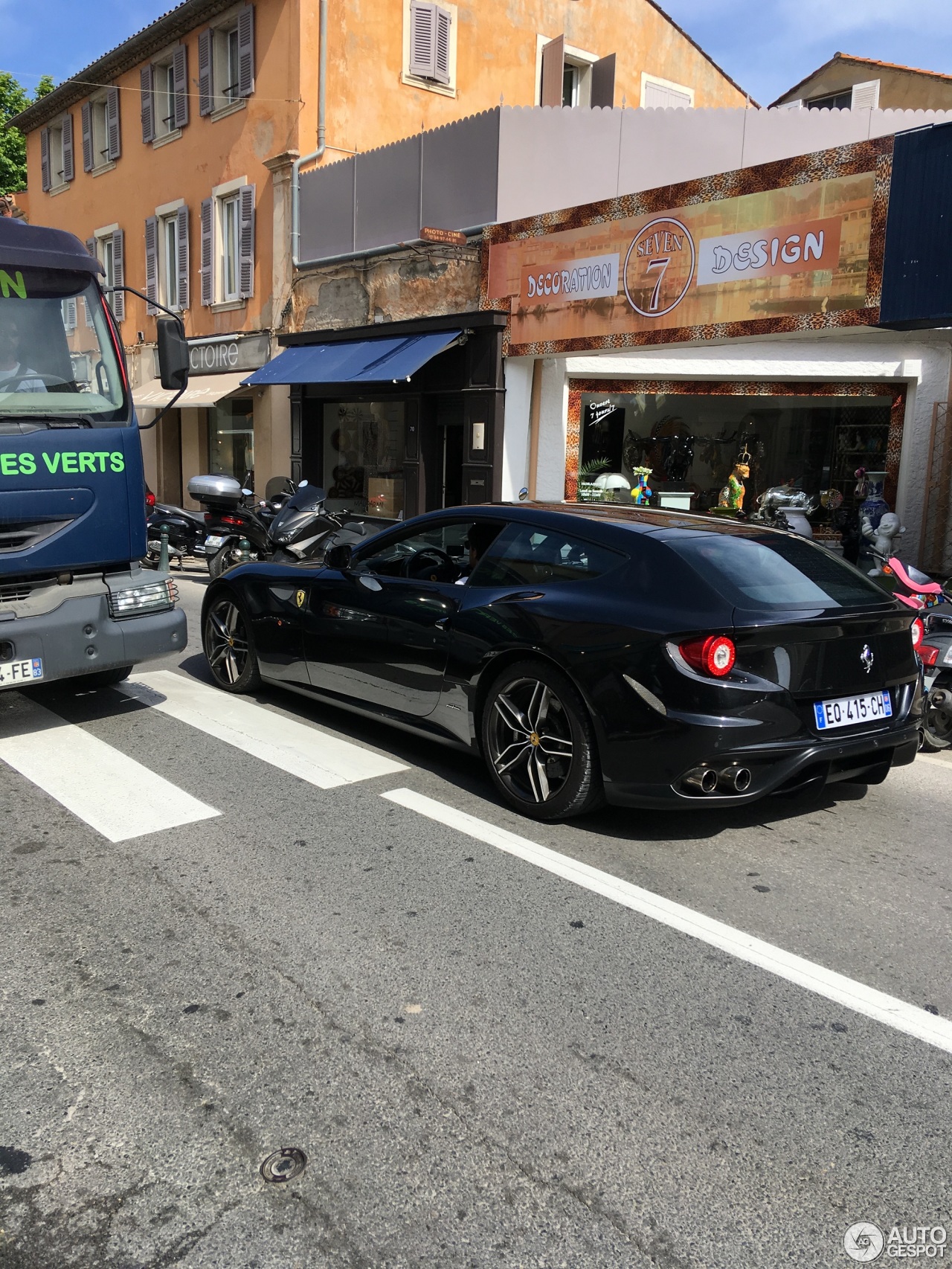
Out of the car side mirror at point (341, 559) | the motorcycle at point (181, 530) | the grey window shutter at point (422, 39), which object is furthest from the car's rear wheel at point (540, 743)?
the grey window shutter at point (422, 39)

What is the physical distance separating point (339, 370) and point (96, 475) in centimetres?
1093

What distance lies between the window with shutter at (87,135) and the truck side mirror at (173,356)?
22727 mm

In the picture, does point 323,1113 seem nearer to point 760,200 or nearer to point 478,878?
point 478,878

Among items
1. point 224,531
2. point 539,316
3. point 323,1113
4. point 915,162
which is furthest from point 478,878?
point 539,316

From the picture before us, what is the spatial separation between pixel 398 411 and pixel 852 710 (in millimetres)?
13587

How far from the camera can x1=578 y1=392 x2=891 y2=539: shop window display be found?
45.4ft

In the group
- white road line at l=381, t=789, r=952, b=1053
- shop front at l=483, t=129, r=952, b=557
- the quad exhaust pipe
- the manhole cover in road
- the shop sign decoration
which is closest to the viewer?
the manhole cover in road

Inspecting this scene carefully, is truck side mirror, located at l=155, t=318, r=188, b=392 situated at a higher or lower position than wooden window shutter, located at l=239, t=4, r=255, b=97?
lower

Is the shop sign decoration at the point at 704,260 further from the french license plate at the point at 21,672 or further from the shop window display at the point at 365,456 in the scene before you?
the french license plate at the point at 21,672

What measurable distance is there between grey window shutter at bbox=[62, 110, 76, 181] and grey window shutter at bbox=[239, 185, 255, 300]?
386 inches

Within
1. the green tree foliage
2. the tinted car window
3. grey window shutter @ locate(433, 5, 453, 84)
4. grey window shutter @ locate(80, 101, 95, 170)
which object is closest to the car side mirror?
the tinted car window

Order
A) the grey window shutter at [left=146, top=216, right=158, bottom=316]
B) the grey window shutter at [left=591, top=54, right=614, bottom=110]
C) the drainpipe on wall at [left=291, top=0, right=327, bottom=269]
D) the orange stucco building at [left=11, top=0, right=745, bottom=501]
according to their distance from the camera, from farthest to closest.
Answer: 1. the grey window shutter at [left=146, top=216, right=158, bottom=316]
2. the grey window shutter at [left=591, top=54, right=614, bottom=110]
3. the orange stucco building at [left=11, top=0, right=745, bottom=501]
4. the drainpipe on wall at [left=291, top=0, right=327, bottom=269]

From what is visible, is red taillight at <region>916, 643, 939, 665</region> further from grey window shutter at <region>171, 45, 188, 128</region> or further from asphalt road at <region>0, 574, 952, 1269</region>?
grey window shutter at <region>171, 45, 188, 128</region>

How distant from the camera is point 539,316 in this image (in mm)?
14375
